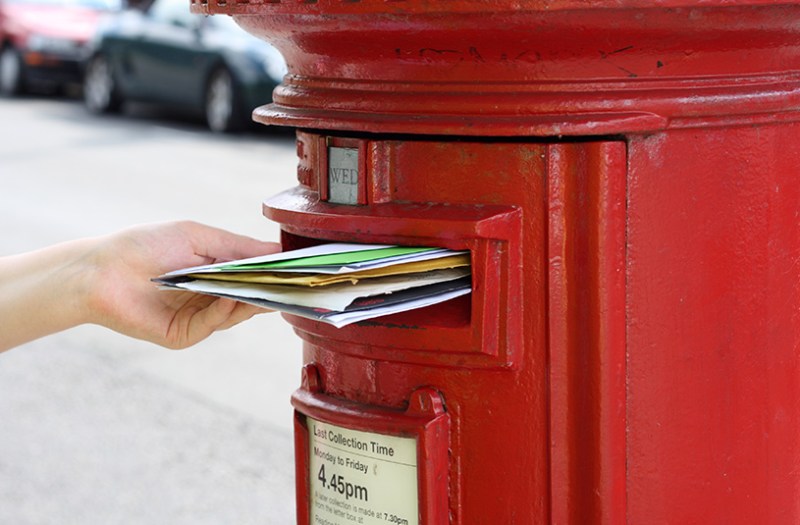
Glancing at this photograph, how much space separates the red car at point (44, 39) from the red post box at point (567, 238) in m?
12.7

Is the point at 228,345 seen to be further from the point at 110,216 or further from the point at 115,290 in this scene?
the point at 115,290

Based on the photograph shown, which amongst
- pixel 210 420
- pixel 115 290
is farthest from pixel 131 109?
pixel 115 290

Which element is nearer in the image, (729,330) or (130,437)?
(729,330)

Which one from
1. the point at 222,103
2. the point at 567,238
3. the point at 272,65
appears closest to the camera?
the point at 567,238

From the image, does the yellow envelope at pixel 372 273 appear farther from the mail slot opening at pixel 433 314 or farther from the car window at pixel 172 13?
the car window at pixel 172 13

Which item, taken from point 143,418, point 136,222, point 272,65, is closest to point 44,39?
point 272,65

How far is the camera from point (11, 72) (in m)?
13.8

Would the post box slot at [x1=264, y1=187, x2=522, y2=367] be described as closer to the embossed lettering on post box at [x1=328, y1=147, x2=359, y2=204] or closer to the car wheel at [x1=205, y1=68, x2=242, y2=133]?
the embossed lettering on post box at [x1=328, y1=147, x2=359, y2=204]

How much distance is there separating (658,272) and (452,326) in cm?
25

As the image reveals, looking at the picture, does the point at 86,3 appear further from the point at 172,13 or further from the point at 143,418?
the point at 143,418

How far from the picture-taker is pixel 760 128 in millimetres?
1392

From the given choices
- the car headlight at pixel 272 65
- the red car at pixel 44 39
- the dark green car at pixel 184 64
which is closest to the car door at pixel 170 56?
the dark green car at pixel 184 64

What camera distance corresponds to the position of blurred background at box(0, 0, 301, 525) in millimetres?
3695

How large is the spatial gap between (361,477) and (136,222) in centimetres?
521
